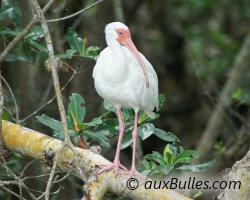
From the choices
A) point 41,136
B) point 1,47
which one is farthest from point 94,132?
point 1,47

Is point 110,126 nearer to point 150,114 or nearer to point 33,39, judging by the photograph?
point 150,114

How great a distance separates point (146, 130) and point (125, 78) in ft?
1.34

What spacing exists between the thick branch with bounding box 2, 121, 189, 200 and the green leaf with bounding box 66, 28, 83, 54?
2.65 feet

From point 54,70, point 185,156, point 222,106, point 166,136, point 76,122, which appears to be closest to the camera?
point 54,70

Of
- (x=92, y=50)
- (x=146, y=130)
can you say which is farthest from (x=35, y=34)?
(x=146, y=130)

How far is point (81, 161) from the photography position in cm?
337

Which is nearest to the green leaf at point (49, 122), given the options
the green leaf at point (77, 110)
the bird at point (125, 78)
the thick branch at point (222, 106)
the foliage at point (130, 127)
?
the green leaf at point (77, 110)

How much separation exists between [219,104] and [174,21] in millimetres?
2845

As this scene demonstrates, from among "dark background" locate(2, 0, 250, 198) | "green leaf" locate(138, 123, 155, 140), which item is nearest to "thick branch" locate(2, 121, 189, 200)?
"green leaf" locate(138, 123, 155, 140)

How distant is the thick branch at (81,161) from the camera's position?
312 centimetres

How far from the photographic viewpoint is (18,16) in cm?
440

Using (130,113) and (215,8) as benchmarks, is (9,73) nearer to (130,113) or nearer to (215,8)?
(130,113)

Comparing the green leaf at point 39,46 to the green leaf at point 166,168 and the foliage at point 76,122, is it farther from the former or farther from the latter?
the green leaf at point 166,168

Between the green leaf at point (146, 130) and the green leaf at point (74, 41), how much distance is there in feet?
2.48
